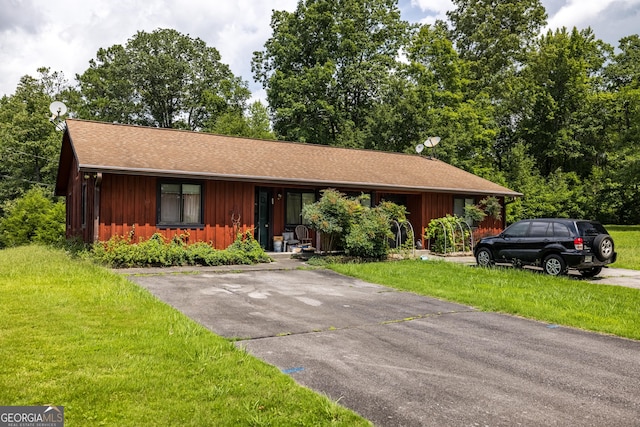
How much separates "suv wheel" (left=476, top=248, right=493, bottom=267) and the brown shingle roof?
4.28 meters

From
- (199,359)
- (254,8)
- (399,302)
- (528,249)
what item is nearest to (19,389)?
(199,359)

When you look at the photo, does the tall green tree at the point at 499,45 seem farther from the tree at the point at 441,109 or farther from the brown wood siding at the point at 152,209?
the brown wood siding at the point at 152,209

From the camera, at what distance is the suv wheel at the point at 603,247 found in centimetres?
1118

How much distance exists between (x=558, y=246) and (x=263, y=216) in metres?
9.39

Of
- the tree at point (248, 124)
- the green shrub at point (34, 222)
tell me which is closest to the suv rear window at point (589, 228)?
the green shrub at point (34, 222)

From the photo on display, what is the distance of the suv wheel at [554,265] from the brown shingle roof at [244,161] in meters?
6.27

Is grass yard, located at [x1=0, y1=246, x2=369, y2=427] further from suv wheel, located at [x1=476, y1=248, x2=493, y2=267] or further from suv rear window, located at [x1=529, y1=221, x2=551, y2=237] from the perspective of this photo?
suv wheel, located at [x1=476, y1=248, x2=493, y2=267]

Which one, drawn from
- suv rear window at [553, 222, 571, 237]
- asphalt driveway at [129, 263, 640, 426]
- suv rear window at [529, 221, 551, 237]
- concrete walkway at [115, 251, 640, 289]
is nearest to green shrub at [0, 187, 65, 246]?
concrete walkway at [115, 251, 640, 289]

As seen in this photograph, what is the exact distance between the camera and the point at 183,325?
5816 mm

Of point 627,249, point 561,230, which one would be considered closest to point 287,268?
point 561,230

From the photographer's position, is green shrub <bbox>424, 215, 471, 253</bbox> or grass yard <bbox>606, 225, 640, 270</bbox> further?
green shrub <bbox>424, 215, 471, 253</bbox>

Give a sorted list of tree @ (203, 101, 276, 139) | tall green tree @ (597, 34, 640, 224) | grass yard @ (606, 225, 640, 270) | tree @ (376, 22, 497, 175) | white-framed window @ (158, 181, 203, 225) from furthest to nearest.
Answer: tree @ (203, 101, 276, 139) < tall green tree @ (597, 34, 640, 224) < tree @ (376, 22, 497, 175) < grass yard @ (606, 225, 640, 270) < white-framed window @ (158, 181, 203, 225)

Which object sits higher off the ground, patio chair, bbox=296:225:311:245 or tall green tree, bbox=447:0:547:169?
tall green tree, bbox=447:0:547:169

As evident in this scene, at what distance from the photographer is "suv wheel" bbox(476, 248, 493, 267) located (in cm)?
1332
